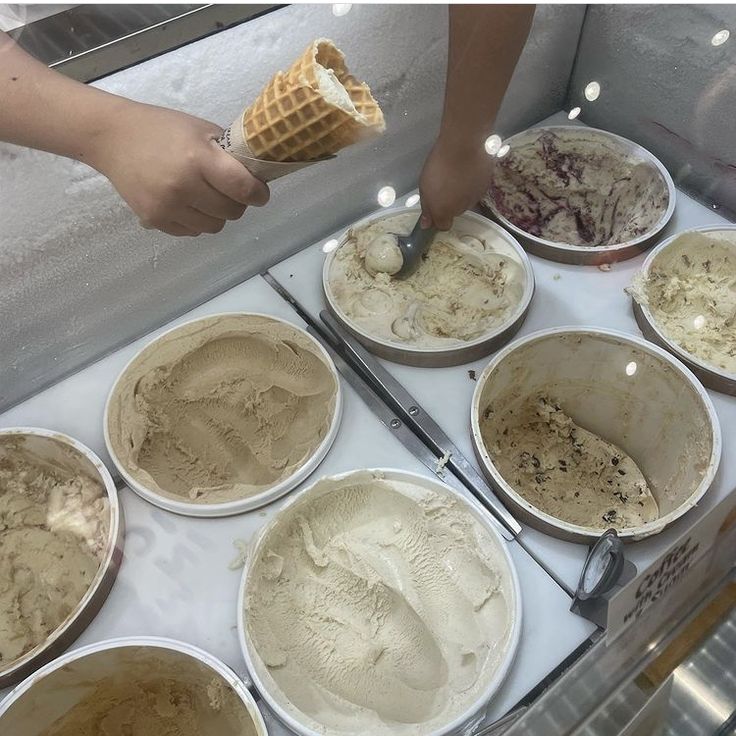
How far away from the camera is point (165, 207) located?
1.00 meters

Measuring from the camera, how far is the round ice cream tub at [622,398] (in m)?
1.38

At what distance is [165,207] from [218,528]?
22.1 inches

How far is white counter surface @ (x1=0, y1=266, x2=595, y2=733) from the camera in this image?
1171 mm

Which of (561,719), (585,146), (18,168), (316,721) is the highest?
(18,168)

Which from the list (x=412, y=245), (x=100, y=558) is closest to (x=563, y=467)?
(x=412, y=245)

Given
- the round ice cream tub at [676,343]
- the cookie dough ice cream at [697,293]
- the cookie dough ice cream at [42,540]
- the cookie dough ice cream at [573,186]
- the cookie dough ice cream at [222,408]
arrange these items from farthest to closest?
the cookie dough ice cream at [573,186], the cookie dough ice cream at [697,293], the round ice cream tub at [676,343], the cookie dough ice cream at [222,408], the cookie dough ice cream at [42,540]

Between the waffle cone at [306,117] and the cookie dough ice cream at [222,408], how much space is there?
20.4 inches

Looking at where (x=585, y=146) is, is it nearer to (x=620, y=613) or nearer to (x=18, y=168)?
(x=620, y=613)

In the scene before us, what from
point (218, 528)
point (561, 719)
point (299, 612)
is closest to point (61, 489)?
point (218, 528)

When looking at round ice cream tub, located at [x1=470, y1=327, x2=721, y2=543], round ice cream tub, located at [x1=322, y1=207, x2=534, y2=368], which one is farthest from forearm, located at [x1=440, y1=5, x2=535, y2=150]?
round ice cream tub, located at [x1=470, y1=327, x2=721, y2=543]

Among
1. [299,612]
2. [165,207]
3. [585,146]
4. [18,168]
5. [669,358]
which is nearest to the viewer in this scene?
[165,207]

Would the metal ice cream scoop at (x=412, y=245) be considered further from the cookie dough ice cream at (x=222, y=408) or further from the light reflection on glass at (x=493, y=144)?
the cookie dough ice cream at (x=222, y=408)

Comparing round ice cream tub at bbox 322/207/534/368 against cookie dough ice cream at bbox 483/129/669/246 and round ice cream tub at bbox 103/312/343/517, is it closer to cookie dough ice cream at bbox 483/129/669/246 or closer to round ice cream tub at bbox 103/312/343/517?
round ice cream tub at bbox 103/312/343/517

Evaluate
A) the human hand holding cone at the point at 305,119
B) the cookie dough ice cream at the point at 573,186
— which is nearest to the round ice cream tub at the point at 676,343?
the cookie dough ice cream at the point at 573,186
